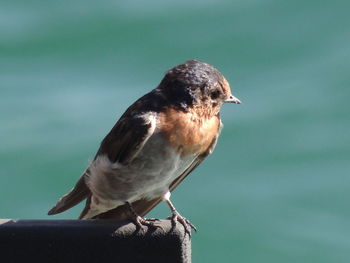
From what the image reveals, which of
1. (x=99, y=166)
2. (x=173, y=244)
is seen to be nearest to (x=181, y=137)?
(x=99, y=166)

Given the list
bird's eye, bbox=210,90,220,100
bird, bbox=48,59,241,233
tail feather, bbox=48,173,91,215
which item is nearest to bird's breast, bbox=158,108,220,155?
bird, bbox=48,59,241,233

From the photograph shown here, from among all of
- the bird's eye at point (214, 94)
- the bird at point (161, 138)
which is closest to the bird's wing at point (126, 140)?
the bird at point (161, 138)

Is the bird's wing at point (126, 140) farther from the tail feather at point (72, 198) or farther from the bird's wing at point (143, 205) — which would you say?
the bird's wing at point (143, 205)

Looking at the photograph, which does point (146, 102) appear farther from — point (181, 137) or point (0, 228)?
point (0, 228)

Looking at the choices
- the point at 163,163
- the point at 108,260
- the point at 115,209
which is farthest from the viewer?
the point at 115,209

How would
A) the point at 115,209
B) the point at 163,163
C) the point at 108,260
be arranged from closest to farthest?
the point at 108,260 → the point at 163,163 → the point at 115,209

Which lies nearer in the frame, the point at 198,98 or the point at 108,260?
the point at 108,260

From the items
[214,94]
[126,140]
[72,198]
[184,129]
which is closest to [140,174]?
[126,140]
